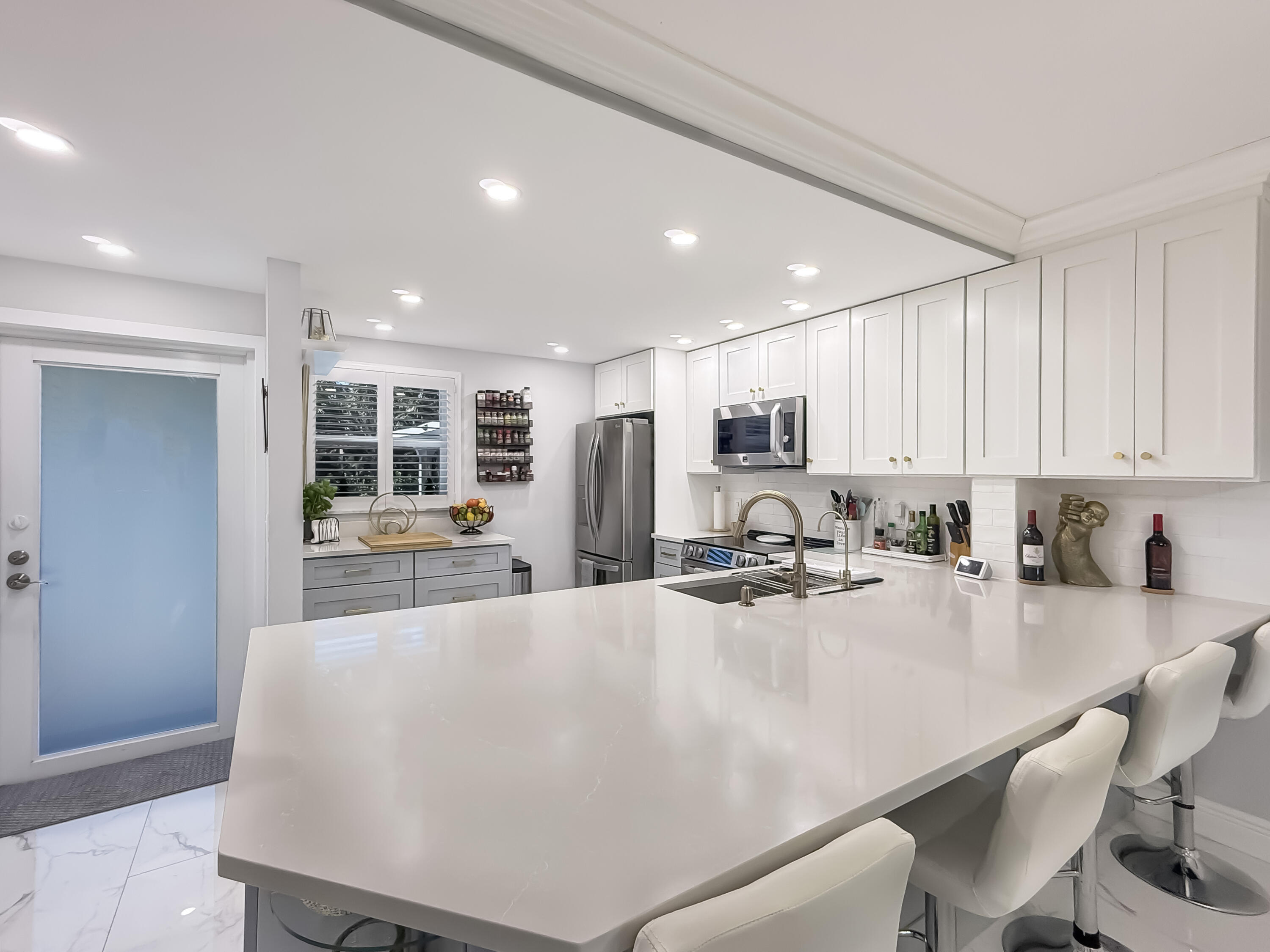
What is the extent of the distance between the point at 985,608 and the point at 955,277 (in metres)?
1.63

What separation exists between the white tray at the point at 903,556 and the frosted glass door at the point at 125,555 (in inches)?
141

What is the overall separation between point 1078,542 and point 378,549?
3653mm

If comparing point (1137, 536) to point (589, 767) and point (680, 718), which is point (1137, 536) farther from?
point (589, 767)

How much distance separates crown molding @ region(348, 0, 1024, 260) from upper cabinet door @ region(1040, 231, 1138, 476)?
617 millimetres

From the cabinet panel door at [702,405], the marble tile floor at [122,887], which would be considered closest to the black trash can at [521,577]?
the cabinet panel door at [702,405]

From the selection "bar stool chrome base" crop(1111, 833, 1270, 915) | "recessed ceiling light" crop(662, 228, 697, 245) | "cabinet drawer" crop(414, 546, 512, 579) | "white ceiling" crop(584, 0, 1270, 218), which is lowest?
"bar stool chrome base" crop(1111, 833, 1270, 915)

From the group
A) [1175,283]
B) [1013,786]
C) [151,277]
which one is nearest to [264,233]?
[151,277]

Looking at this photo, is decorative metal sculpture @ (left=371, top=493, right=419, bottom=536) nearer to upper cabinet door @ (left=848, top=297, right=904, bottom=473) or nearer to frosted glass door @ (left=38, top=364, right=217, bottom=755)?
frosted glass door @ (left=38, top=364, right=217, bottom=755)

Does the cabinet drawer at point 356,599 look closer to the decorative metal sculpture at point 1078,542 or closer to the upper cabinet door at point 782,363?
the upper cabinet door at point 782,363

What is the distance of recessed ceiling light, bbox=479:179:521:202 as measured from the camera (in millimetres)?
1979

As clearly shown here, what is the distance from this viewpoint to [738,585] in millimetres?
2539

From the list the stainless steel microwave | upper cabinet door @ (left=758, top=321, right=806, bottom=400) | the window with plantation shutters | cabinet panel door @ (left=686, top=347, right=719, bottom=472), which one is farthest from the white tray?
the window with plantation shutters

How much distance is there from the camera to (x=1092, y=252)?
241 centimetres

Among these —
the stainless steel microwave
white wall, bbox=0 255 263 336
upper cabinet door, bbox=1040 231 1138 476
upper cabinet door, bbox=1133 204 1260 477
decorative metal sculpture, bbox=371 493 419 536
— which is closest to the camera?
upper cabinet door, bbox=1133 204 1260 477
